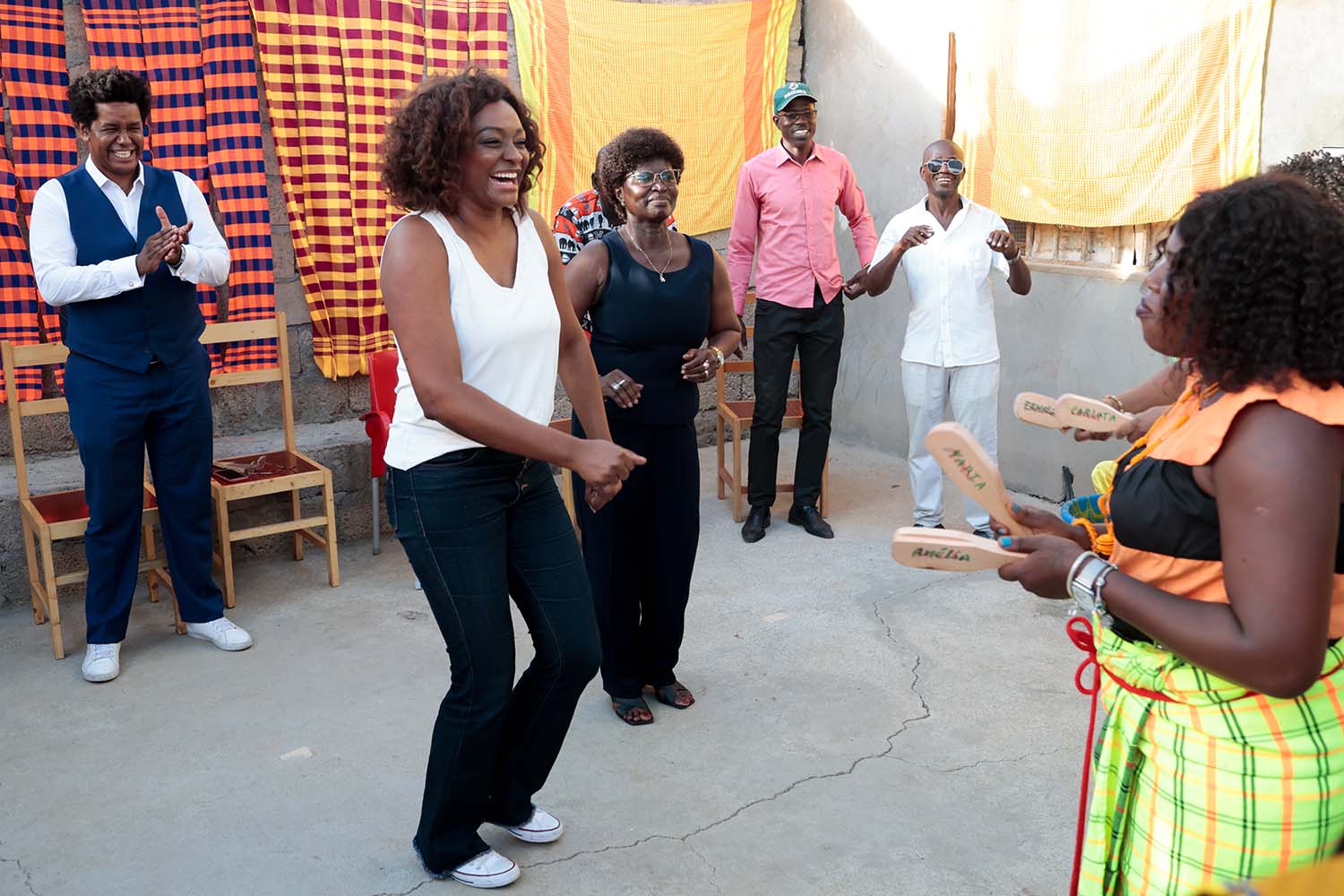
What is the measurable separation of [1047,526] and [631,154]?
6.62ft

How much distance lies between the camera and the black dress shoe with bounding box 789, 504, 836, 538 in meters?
5.54

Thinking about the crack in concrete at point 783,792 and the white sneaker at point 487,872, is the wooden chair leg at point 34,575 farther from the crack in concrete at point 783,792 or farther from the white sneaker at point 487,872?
the crack in concrete at point 783,792

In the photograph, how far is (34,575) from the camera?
4500 mm

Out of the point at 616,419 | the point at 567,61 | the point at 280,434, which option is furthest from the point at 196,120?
the point at 616,419

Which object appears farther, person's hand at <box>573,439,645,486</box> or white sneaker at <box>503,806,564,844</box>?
white sneaker at <box>503,806,564,844</box>

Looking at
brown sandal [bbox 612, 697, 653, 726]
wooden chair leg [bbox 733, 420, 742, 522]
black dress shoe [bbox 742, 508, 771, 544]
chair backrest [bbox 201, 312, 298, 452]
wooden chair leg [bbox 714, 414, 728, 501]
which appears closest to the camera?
brown sandal [bbox 612, 697, 653, 726]

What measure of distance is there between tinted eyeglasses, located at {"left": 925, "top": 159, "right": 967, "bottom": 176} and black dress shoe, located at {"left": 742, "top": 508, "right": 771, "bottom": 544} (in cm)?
173

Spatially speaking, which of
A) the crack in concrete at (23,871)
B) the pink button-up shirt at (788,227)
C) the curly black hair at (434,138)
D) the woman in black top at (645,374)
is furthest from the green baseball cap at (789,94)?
the crack in concrete at (23,871)

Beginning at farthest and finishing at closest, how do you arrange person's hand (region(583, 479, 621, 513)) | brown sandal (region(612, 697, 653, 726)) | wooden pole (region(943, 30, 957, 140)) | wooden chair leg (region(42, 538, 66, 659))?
wooden pole (region(943, 30, 957, 140)) → wooden chair leg (region(42, 538, 66, 659)) → brown sandal (region(612, 697, 653, 726)) → person's hand (region(583, 479, 621, 513))

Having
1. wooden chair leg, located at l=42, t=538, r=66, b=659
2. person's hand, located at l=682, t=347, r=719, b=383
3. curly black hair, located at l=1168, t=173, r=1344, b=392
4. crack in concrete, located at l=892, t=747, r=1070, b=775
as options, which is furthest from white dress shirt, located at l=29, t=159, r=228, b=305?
curly black hair, located at l=1168, t=173, r=1344, b=392

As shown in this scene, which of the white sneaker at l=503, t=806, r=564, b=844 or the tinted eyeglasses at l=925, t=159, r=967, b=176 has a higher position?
the tinted eyeglasses at l=925, t=159, r=967, b=176

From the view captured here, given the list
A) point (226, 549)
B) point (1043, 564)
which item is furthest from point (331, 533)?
point (1043, 564)

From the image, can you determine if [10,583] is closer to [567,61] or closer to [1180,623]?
[567,61]

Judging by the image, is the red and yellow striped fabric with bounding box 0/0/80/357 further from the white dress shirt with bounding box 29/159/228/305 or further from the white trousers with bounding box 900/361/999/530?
the white trousers with bounding box 900/361/999/530
